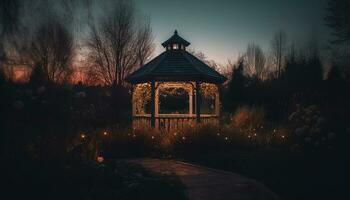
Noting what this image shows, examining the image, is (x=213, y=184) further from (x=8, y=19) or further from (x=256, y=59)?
(x=256, y=59)

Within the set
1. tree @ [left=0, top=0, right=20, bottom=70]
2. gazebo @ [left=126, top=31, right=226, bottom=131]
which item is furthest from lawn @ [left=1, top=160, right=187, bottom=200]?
gazebo @ [left=126, top=31, right=226, bottom=131]

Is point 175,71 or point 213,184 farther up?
point 175,71

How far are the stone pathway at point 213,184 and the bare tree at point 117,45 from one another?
1718 cm

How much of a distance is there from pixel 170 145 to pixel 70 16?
4.50 meters

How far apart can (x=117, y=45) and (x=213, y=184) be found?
19.9 m

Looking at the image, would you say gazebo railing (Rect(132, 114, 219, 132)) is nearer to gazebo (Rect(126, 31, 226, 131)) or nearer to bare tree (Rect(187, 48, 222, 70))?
gazebo (Rect(126, 31, 226, 131))

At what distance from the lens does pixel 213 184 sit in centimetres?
550

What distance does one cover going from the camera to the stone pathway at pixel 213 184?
4.81 meters

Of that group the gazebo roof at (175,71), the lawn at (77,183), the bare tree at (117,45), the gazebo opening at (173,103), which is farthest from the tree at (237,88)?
the lawn at (77,183)

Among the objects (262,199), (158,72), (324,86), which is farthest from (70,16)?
(324,86)

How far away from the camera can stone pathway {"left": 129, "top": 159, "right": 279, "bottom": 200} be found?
481 centimetres

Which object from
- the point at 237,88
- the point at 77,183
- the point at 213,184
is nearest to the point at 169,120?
the point at 213,184

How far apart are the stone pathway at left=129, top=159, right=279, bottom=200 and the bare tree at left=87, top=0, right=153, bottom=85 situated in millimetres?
17179

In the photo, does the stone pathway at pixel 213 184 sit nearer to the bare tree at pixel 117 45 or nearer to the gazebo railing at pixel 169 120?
the gazebo railing at pixel 169 120
